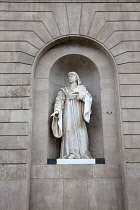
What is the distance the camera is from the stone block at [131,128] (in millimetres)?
8148

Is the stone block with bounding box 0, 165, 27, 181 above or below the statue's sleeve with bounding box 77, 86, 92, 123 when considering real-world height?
below

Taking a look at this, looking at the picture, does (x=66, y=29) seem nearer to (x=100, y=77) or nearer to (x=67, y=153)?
(x=100, y=77)

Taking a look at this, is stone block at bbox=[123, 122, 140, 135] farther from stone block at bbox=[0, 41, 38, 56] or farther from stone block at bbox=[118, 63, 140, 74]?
stone block at bbox=[0, 41, 38, 56]

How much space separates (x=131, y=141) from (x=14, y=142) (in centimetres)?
396

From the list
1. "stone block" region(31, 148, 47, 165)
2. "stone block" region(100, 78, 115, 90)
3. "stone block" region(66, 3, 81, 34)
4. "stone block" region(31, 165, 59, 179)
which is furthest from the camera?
"stone block" region(66, 3, 81, 34)

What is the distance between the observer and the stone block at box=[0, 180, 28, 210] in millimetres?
7230

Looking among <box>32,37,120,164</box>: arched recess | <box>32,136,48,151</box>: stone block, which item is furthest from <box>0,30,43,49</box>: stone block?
<box>32,136,48,151</box>: stone block

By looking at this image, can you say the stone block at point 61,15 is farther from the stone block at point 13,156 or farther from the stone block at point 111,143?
Answer: the stone block at point 13,156

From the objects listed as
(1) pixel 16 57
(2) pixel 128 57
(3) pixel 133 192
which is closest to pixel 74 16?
(2) pixel 128 57

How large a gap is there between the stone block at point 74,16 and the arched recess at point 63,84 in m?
0.39

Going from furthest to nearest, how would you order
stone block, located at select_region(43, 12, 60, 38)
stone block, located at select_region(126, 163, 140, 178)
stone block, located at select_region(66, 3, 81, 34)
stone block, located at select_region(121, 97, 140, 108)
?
stone block, located at select_region(66, 3, 81, 34) < stone block, located at select_region(43, 12, 60, 38) < stone block, located at select_region(121, 97, 140, 108) < stone block, located at select_region(126, 163, 140, 178)

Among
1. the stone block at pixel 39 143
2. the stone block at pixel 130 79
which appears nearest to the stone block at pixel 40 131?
the stone block at pixel 39 143

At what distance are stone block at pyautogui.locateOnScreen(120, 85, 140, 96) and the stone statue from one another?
1299 millimetres

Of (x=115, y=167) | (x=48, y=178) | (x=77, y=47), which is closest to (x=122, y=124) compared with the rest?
(x=115, y=167)
